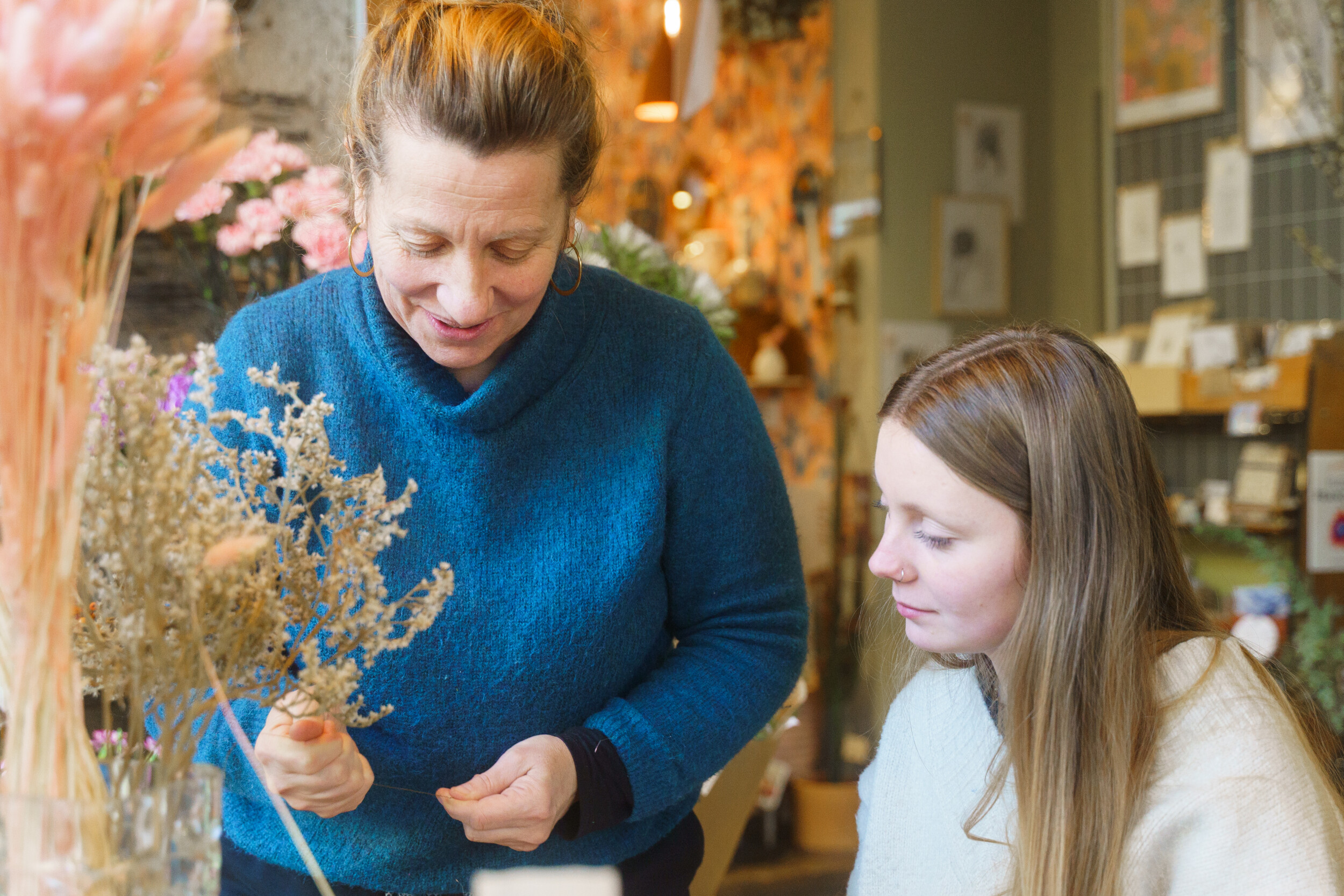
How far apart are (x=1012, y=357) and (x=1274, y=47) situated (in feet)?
12.2

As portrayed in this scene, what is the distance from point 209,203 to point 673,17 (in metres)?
2.51

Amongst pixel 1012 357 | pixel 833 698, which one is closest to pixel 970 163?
pixel 833 698

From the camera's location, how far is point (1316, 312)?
3.94m

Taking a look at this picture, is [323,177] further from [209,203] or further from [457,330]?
[457,330]

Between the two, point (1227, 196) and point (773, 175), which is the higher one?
point (773, 175)

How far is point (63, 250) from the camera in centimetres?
55

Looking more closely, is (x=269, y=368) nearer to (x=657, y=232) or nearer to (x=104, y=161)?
(x=104, y=161)

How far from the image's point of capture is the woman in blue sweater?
0.97 m

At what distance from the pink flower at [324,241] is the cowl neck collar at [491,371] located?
0.24 m

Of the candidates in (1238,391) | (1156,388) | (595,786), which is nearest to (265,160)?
(595,786)

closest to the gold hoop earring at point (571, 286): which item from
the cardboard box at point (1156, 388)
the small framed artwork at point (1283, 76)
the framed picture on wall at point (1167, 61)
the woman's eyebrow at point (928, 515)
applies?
the woman's eyebrow at point (928, 515)

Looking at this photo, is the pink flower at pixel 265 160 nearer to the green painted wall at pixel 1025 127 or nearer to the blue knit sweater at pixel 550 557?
the blue knit sweater at pixel 550 557

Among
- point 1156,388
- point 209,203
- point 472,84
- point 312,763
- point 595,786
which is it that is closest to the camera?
point 312,763

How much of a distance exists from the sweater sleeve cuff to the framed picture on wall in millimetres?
4172
